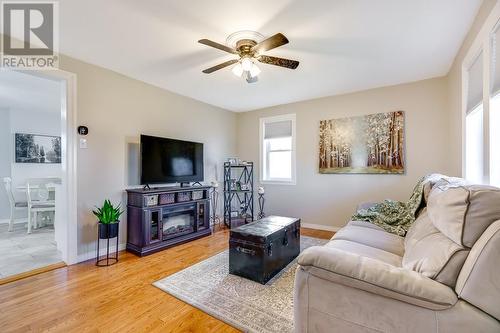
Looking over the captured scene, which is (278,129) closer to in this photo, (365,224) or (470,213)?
(365,224)

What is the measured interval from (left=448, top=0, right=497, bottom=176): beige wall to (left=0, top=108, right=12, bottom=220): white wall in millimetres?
7629

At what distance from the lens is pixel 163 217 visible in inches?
130

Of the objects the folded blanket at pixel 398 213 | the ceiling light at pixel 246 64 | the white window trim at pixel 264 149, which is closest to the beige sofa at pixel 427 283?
the folded blanket at pixel 398 213

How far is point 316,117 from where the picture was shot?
4324 millimetres

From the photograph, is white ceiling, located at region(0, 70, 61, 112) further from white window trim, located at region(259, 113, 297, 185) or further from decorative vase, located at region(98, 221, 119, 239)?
white window trim, located at region(259, 113, 297, 185)

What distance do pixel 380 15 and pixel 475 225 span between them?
1.83 metres

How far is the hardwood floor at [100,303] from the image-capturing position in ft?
5.45

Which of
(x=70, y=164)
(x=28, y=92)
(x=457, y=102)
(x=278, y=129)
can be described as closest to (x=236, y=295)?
(x=70, y=164)

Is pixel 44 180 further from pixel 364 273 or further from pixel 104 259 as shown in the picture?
pixel 364 273

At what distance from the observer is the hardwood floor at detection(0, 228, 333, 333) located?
1662 mm

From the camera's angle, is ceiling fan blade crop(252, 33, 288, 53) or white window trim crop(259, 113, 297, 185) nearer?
ceiling fan blade crop(252, 33, 288, 53)

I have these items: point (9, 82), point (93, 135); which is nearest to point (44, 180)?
point (9, 82)

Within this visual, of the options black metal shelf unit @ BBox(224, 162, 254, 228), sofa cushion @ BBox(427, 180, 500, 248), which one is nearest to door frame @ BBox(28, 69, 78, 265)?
black metal shelf unit @ BBox(224, 162, 254, 228)

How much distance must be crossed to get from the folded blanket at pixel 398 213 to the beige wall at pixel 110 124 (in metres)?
3.12
